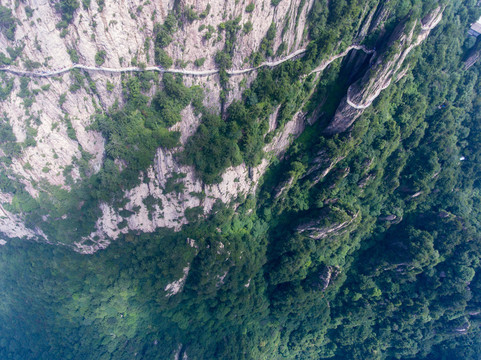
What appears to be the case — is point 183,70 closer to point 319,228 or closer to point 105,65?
point 105,65

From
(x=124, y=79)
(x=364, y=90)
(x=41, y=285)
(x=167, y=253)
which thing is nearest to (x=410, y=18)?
(x=364, y=90)

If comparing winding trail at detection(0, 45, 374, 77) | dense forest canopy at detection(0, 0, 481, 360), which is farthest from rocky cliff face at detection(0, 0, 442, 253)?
dense forest canopy at detection(0, 0, 481, 360)

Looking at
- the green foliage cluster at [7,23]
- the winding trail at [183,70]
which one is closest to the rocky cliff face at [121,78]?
the winding trail at [183,70]

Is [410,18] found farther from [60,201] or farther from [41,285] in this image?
[41,285]

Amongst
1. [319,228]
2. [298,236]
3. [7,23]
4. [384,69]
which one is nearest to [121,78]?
[7,23]

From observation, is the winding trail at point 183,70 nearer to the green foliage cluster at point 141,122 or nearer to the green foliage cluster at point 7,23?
the green foliage cluster at point 141,122

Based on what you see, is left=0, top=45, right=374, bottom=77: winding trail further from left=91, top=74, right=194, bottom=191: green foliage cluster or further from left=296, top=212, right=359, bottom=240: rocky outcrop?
left=296, top=212, right=359, bottom=240: rocky outcrop
